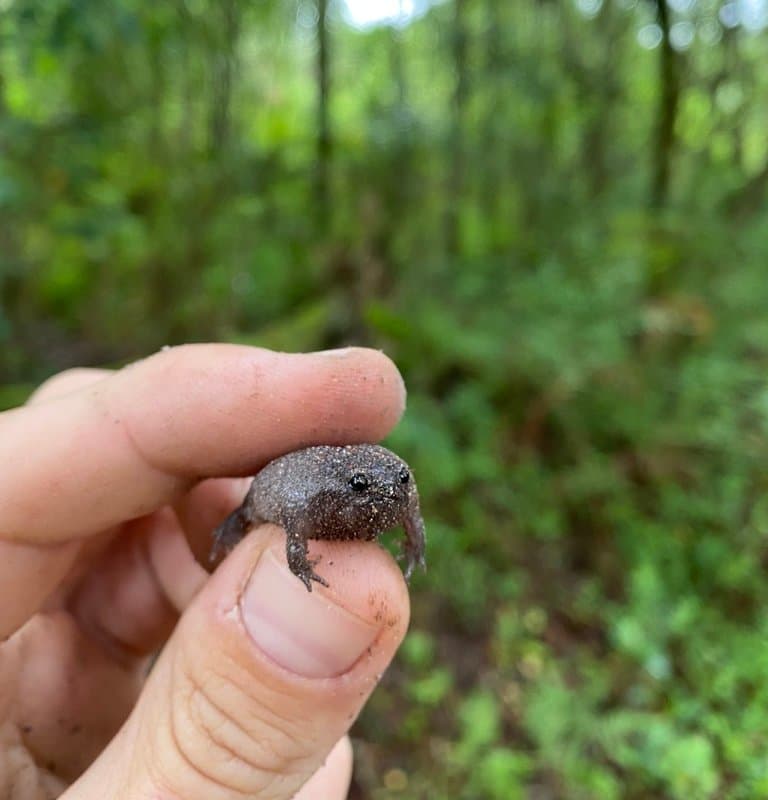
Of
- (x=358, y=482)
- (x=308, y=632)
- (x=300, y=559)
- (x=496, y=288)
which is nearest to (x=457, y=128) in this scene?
(x=496, y=288)

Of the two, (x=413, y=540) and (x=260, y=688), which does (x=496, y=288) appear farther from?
(x=260, y=688)

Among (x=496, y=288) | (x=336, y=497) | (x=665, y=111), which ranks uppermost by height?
(x=665, y=111)

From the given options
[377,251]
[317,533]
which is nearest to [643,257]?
[377,251]

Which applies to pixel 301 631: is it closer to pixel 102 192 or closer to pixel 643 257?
pixel 643 257

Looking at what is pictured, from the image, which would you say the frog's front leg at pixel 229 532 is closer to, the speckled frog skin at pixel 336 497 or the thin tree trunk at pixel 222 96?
the speckled frog skin at pixel 336 497

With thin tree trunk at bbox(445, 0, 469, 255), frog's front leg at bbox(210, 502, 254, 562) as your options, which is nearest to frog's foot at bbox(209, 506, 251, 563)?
frog's front leg at bbox(210, 502, 254, 562)

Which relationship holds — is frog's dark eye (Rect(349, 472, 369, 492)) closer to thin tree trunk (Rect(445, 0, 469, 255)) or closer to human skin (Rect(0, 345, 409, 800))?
human skin (Rect(0, 345, 409, 800))
